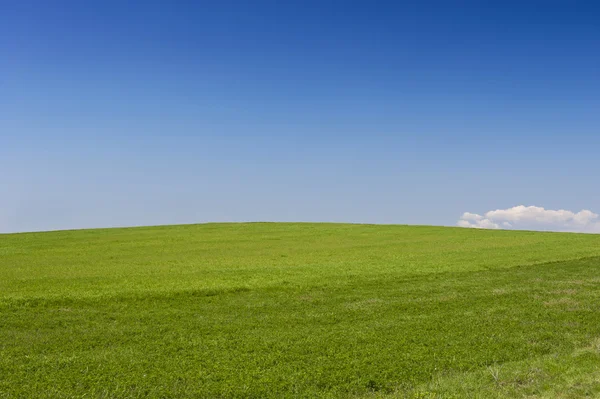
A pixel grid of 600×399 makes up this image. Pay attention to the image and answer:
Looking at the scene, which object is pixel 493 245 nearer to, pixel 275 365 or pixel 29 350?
pixel 275 365

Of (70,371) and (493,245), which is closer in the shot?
(70,371)

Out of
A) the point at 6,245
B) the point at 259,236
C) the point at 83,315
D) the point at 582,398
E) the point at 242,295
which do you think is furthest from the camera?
the point at 259,236

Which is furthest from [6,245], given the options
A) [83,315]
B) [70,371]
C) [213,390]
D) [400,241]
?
[213,390]

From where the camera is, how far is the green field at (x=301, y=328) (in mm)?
9688

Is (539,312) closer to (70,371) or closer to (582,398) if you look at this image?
(582,398)

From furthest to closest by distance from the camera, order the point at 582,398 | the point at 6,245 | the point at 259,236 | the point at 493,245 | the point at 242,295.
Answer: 1. the point at 259,236
2. the point at 6,245
3. the point at 493,245
4. the point at 242,295
5. the point at 582,398

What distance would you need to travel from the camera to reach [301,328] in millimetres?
13609

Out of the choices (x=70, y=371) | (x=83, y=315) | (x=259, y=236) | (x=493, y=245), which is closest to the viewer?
(x=70, y=371)

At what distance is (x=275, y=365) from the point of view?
10.6m

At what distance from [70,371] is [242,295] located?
8.63 meters

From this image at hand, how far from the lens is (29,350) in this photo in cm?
1171

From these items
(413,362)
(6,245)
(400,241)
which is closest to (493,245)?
(400,241)

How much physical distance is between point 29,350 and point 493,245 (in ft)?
115

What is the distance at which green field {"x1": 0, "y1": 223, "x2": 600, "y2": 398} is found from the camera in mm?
9688
